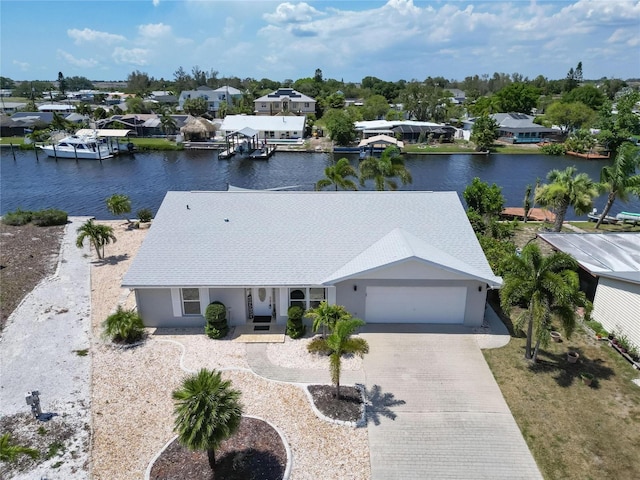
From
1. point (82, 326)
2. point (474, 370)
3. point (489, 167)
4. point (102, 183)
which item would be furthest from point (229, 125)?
point (474, 370)

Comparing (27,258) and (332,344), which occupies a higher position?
(332,344)

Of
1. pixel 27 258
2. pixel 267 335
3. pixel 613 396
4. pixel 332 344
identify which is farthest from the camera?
pixel 27 258

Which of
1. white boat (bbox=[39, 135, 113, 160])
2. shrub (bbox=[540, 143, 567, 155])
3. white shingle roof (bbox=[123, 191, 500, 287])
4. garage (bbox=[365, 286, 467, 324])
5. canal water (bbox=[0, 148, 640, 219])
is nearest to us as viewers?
white shingle roof (bbox=[123, 191, 500, 287])

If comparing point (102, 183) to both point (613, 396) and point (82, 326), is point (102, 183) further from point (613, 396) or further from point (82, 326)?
point (613, 396)

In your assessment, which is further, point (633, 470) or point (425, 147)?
point (425, 147)

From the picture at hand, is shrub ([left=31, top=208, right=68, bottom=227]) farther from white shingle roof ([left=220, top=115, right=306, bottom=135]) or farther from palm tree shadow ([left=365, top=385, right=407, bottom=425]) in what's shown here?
white shingle roof ([left=220, top=115, right=306, bottom=135])

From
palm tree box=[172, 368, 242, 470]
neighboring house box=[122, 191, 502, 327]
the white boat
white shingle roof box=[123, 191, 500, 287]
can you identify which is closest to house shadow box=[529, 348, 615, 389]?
neighboring house box=[122, 191, 502, 327]

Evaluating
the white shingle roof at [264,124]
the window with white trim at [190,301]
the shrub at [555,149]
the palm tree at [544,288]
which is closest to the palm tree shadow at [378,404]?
the palm tree at [544,288]

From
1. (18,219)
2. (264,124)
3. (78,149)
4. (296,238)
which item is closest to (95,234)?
(18,219)
